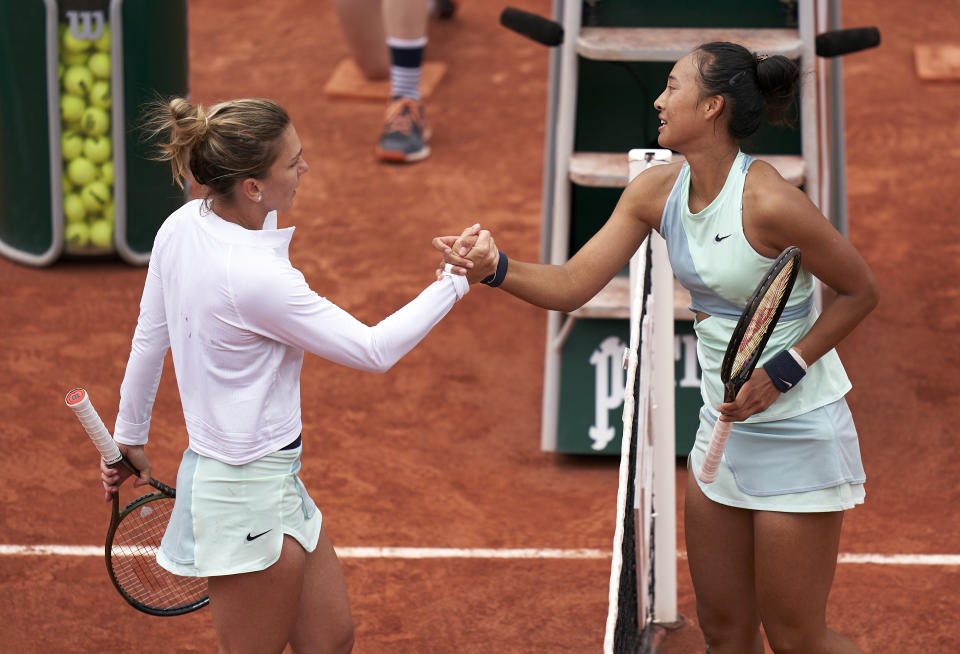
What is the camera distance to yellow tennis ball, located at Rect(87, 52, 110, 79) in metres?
6.45

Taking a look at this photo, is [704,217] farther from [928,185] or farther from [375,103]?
[375,103]

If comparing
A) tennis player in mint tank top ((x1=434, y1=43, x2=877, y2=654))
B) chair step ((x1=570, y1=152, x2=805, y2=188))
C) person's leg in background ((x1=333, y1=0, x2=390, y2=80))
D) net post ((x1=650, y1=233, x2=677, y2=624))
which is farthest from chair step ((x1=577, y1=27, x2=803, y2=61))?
person's leg in background ((x1=333, y1=0, x2=390, y2=80))

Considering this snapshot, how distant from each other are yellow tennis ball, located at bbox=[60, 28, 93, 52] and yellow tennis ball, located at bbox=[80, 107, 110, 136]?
30 cm

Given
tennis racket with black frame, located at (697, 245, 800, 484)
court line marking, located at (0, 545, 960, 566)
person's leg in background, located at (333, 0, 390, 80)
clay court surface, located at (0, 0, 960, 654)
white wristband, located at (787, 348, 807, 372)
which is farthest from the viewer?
person's leg in background, located at (333, 0, 390, 80)

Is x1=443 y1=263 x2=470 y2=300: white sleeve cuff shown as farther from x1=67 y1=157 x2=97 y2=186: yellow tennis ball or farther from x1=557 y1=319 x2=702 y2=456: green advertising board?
x1=67 y1=157 x2=97 y2=186: yellow tennis ball

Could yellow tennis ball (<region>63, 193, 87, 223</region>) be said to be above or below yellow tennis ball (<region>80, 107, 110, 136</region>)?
below

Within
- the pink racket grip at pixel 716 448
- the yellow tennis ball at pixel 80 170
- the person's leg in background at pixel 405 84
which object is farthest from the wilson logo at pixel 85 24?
the pink racket grip at pixel 716 448

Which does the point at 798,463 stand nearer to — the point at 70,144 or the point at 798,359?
the point at 798,359

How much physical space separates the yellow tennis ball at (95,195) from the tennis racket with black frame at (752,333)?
4677mm

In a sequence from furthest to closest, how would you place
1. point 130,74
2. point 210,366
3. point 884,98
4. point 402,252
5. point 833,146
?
point 884,98
point 402,252
point 130,74
point 833,146
point 210,366

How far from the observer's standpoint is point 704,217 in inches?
112

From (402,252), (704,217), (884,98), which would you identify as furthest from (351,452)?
(884,98)

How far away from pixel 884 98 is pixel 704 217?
237 inches

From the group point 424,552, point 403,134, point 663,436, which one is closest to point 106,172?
point 403,134
